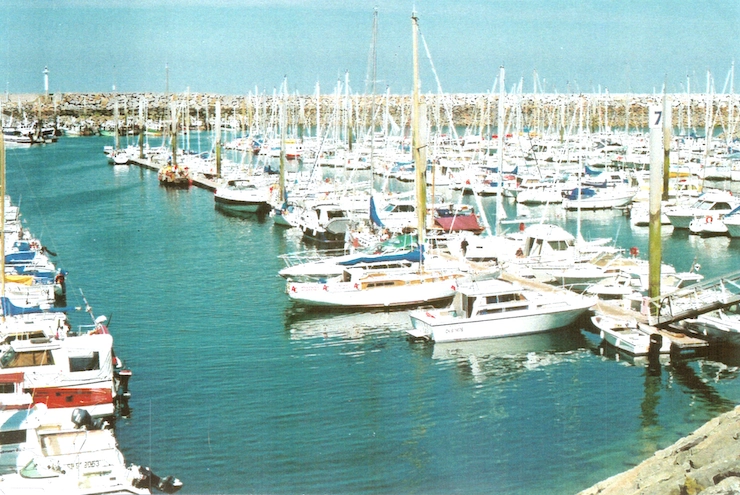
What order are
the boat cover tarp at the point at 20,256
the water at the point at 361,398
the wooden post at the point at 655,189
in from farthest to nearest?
the boat cover tarp at the point at 20,256 < the wooden post at the point at 655,189 < the water at the point at 361,398

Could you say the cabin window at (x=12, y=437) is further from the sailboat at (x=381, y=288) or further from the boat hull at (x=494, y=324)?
the sailboat at (x=381, y=288)

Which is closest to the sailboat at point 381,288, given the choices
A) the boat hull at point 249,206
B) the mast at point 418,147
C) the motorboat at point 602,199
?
the mast at point 418,147

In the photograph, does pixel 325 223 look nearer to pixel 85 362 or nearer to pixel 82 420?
pixel 85 362

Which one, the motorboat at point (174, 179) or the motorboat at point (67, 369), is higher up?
the motorboat at point (174, 179)

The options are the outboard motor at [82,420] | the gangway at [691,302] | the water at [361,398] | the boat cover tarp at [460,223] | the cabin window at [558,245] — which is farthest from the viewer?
the boat cover tarp at [460,223]

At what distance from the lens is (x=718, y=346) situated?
20.8 m

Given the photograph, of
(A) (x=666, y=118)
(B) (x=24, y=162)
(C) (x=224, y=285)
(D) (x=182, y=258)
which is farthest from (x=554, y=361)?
(B) (x=24, y=162)

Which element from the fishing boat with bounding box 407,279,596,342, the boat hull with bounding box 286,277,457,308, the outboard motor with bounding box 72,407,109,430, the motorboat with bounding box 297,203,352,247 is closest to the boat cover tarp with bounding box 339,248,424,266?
the boat hull with bounding box 286,277,457,308

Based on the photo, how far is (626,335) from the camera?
2139 cm

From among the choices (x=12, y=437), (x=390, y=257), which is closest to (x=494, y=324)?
(x=390, y=257)

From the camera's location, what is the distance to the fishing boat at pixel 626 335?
20.9 meters

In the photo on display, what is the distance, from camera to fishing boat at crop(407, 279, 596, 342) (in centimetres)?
2259

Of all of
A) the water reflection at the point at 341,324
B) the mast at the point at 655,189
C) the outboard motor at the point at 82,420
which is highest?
the mast at the point at 655,189

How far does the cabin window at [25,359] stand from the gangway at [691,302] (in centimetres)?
1258
